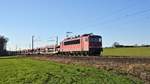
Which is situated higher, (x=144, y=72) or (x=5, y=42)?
(x=5, y=42)

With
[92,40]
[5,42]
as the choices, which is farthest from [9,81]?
[5,42]

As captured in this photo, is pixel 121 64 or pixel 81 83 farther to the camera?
pixel 121 64

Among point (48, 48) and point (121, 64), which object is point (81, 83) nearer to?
point (121, 64)

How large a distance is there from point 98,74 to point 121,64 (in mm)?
2078

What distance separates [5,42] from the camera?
17225cm

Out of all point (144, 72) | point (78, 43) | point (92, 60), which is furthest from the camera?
point (78, 43)

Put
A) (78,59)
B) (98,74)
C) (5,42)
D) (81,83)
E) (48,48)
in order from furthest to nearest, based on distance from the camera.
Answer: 1. (5,42)
2. (48,48)
3. (78,59)
4. (98,74)
5. (81,83)

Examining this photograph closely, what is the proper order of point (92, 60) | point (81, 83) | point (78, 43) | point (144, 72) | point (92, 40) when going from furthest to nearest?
point (78, 43) < point (92, 40) < point (92, 60) < point (144, 72) < point (81, 83)

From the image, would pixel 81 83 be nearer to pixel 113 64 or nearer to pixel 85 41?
pixel 113 64

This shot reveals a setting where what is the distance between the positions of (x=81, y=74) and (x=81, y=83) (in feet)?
14.5

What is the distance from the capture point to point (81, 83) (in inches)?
814

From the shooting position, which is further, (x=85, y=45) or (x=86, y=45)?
(x=85, y=45)

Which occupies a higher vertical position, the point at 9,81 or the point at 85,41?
the point at 85,41

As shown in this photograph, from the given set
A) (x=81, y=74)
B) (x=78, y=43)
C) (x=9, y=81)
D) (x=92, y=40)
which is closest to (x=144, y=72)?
(x=81, y=74)
